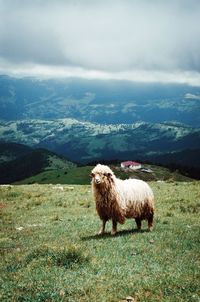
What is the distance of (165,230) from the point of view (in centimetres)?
2125

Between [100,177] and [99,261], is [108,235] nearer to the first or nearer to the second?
[100,177]

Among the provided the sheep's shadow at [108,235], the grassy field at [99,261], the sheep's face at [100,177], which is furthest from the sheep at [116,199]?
the grassy field at [99,261]

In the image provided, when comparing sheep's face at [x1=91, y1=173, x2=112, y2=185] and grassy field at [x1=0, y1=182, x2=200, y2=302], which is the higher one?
sheep's face at [x1=91, y1=173, x2=112, y2=185]

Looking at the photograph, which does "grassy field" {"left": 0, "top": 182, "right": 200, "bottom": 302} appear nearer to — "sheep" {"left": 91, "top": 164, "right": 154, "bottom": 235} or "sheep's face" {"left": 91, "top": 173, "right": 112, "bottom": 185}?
"sheep" {"left": 91, "top": 164, "right": 154, "bottom": 235}

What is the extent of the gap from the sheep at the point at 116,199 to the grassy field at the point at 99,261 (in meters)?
0.98

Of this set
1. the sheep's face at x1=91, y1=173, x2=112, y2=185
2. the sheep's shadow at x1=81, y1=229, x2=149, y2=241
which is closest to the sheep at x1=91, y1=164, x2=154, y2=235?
the sheep's face at x1=91, y1=173, x2=112, y2=185

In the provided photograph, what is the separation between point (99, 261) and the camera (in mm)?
15008

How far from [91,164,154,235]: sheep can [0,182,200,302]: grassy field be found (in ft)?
3.20

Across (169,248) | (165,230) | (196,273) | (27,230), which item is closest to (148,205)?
(165,230)

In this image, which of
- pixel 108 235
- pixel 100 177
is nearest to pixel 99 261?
pixel 108 235

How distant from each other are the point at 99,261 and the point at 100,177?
6.38m

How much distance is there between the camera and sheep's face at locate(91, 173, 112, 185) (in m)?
20.6

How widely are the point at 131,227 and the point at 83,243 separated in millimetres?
5653

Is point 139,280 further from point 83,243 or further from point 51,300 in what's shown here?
point 83,243
